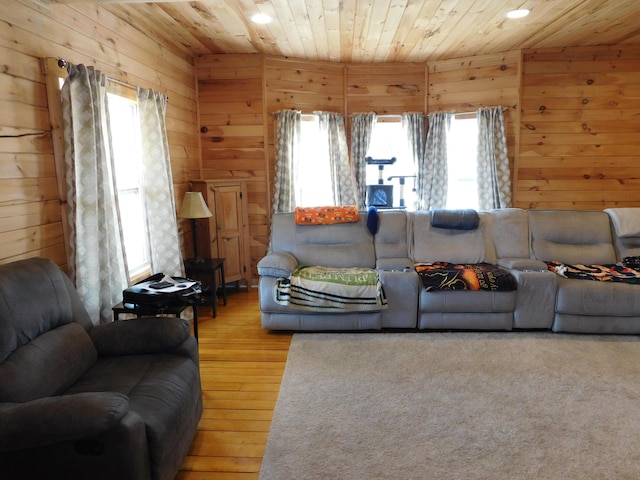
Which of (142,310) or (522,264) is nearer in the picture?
(142,310)

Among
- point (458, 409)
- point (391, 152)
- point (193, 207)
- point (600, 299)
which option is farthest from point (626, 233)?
point (193, 207)

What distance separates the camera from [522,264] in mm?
3578

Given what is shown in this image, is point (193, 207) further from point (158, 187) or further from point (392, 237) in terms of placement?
point (392, 237)

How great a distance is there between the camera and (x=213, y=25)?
3639mm

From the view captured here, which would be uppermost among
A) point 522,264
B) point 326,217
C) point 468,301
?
point 326,217

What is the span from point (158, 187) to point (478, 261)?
2.89 meters

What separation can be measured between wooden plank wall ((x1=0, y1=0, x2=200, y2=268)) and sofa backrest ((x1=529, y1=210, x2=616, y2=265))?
3.80 m

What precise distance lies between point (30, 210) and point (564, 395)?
10.6ft

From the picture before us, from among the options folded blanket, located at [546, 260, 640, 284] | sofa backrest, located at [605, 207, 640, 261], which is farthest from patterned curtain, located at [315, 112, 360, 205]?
sofa backrest, located at [605, 207, 640, 261]

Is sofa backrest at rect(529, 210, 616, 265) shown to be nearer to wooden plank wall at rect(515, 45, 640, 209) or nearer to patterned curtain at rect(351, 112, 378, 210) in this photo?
wooden plank wall at rect(515, 45, 640, 209)

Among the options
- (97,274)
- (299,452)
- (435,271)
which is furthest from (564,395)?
(97,274)

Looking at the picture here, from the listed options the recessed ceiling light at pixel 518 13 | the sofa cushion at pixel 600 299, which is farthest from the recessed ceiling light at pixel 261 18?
the sofa cushion at pixel 600 299

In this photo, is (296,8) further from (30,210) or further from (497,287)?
(497,287)

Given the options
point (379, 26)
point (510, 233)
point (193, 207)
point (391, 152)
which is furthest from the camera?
point (391, 152)
